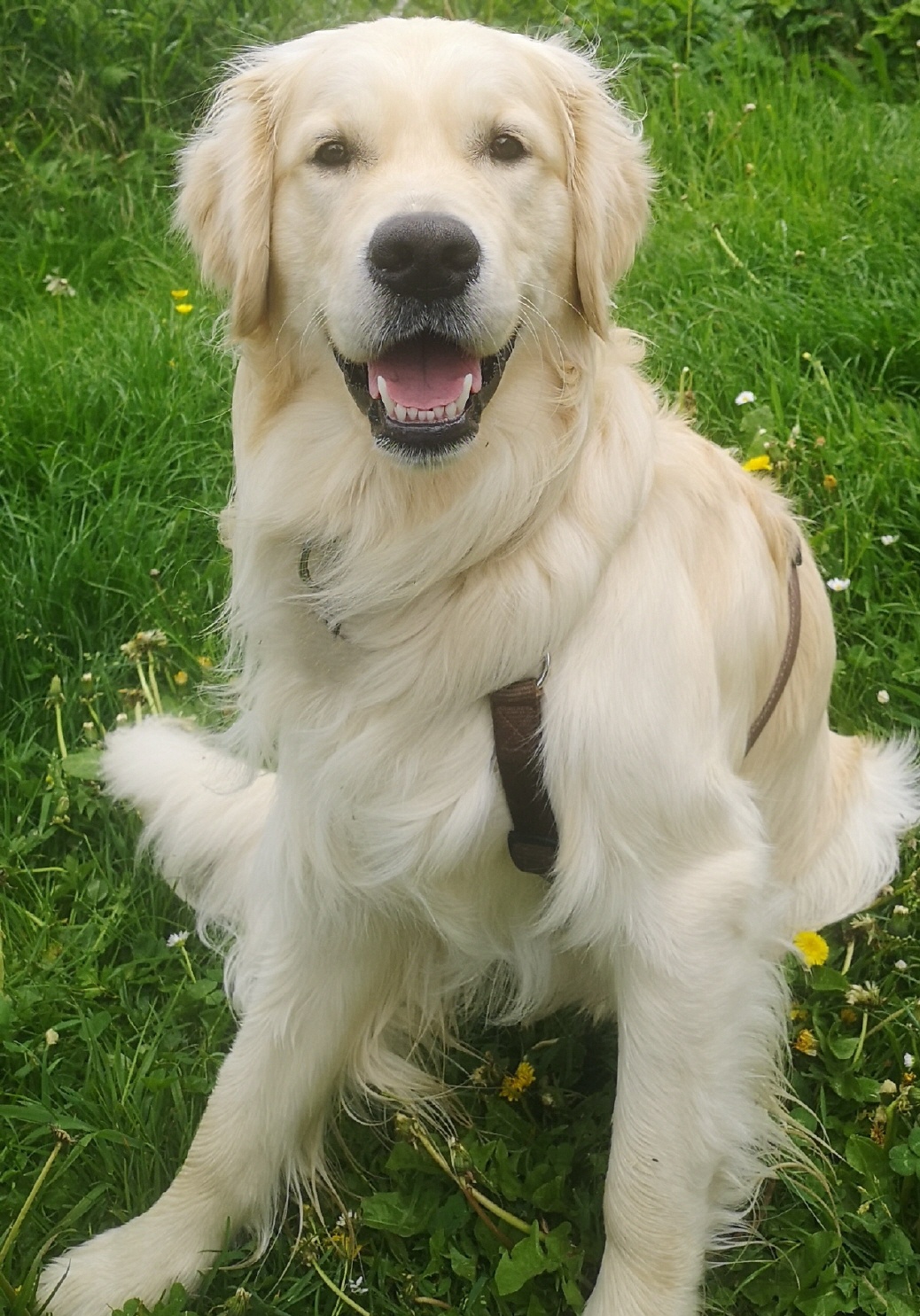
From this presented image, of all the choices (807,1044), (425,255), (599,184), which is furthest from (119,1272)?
(599,184)

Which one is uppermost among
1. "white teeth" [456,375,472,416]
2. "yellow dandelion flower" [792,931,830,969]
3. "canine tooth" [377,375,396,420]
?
"white teeth" [456,375,472,416]

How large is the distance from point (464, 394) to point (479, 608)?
338mm

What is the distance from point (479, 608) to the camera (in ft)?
6.54

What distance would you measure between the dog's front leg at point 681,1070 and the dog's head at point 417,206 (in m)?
0.86

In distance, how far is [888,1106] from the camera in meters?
A: 2.36

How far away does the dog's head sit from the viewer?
6.24 ft

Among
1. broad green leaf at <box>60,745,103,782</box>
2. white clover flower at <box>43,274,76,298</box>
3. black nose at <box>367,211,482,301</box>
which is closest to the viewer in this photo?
black nose at <box>367,211,482,301</box>

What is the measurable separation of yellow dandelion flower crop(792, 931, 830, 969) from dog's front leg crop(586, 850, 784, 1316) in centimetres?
32

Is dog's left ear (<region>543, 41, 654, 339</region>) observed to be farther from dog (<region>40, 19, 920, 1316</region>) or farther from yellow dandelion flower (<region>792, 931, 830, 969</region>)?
yellow dandelion flower (<region>792, 931, 830, 969</region>)

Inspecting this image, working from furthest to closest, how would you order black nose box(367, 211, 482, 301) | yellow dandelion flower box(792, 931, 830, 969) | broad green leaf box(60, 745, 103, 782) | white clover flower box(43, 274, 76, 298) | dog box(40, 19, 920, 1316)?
white clover flower box(43, 274, 76, 298) → broad green leaf box(60, 745, 103, 782) → yellow dandelion flower box(792, 931, 830, 969) → dog box(40, 19, 920, 1316) → black nose box(367, 211, 482, 301)

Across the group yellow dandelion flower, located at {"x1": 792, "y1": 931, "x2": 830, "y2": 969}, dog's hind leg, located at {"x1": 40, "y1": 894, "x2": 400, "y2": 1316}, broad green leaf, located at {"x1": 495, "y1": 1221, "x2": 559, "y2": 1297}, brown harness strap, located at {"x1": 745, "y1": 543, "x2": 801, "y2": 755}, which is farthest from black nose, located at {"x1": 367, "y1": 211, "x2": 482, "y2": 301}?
broad green leaf, located at {"x1": 495, "y1": 1221, "x2": 559, "y2": 1297}

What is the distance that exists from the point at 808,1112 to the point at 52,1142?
1.50m

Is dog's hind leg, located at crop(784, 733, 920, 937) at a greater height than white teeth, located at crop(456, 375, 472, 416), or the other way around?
white teeth, located at crop(456, 375, 472, 416)

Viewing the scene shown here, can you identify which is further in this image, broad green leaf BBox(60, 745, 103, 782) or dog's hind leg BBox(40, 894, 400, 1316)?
broad green leaf BBox(60, 745, 103, 782)
